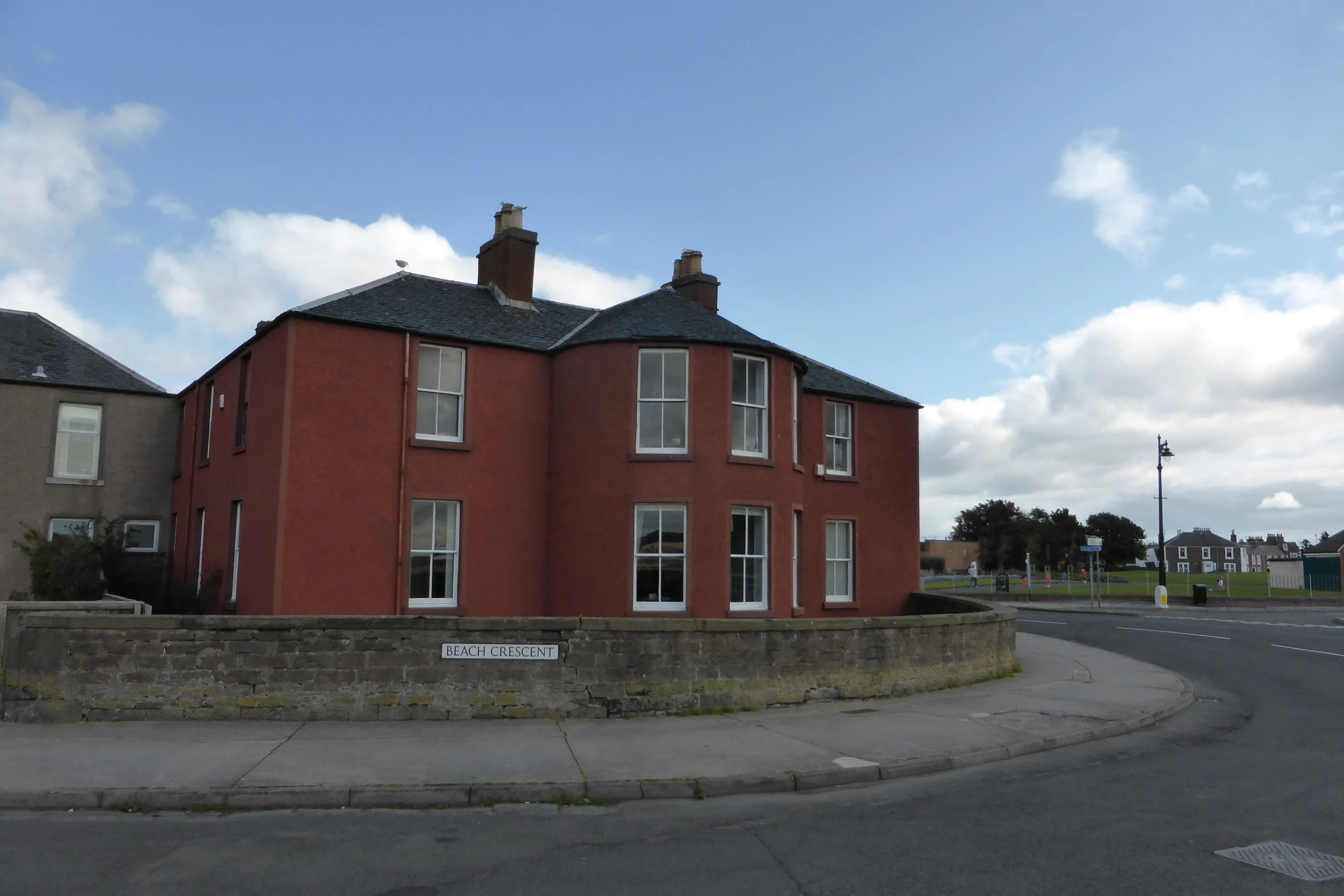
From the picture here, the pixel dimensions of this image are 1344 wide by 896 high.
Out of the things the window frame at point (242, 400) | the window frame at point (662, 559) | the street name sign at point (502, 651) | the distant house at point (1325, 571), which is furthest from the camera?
the distant house at point (1325, 571)

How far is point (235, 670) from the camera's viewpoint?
33.1 feet

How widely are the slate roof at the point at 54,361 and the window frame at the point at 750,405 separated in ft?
48.1

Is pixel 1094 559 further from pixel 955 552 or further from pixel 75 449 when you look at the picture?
pixel 955 552

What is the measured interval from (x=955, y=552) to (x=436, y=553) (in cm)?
9434

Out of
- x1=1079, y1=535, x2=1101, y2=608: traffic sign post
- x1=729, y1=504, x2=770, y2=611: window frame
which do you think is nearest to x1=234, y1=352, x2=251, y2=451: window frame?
x1=729, y1=504, x2=770, y2=611: window frame

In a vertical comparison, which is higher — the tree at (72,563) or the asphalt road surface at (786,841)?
the tree at (72,563)

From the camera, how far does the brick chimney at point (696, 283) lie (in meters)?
21.9

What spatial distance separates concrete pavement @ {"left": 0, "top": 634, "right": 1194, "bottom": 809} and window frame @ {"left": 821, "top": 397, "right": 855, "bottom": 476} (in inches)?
368

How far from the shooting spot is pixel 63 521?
20609mm

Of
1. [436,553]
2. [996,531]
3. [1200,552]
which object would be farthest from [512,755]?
[1200,552]

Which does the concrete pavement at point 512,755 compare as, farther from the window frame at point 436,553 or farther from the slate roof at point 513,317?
the slate roof at point 513,317

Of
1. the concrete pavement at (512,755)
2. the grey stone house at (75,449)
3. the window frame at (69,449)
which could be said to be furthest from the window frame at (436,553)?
the window frame at (69,449)

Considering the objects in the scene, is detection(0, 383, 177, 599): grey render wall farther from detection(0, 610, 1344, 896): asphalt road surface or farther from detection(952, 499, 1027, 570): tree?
detection(952, 499, 1027, 570): tree

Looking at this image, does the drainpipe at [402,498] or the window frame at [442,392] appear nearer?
the drainpipe at [402,498]
